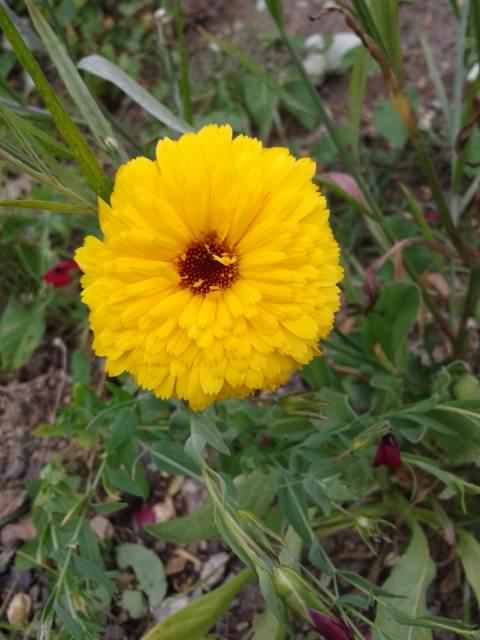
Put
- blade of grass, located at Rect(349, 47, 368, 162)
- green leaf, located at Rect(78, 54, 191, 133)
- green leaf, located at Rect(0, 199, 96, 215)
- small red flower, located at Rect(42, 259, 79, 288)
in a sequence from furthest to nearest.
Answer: small red flower, located at Rect(42, 259, 79, 288)
blade of grass, located at Rect(349, 47, 368, 162)
green leaf, located at Rect(78, 54, 191, 133)
green leaf, located at Rect(0, 199, 96, 215)

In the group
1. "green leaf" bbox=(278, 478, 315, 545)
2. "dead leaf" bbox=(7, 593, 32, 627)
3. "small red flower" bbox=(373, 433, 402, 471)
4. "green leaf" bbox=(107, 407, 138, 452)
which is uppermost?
"green leaf" bbox=(107, 407, 138, 452)

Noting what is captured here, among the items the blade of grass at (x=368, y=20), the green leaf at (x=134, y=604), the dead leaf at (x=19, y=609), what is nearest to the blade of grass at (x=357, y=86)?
the blade of grass at (x=368, y=20)

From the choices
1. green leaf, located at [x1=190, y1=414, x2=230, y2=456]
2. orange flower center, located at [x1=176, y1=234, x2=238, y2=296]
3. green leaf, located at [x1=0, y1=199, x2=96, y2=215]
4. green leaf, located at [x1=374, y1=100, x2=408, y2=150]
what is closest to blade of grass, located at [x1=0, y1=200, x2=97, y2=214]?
green leaf, located at [x1=0, y1=199, x2=96, y2=215]

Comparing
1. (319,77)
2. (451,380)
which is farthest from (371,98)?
(451,380)

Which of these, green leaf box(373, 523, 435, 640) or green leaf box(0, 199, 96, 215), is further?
green leaf box(373, 523, 435, 640)

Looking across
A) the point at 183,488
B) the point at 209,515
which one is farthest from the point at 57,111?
the point at 183,488

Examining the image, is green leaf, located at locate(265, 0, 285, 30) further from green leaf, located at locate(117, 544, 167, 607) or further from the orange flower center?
green leaf, located at locate(117, 544, 167, 607)

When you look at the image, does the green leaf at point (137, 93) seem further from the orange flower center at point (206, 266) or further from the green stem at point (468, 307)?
the green stem at point (468, 307)
